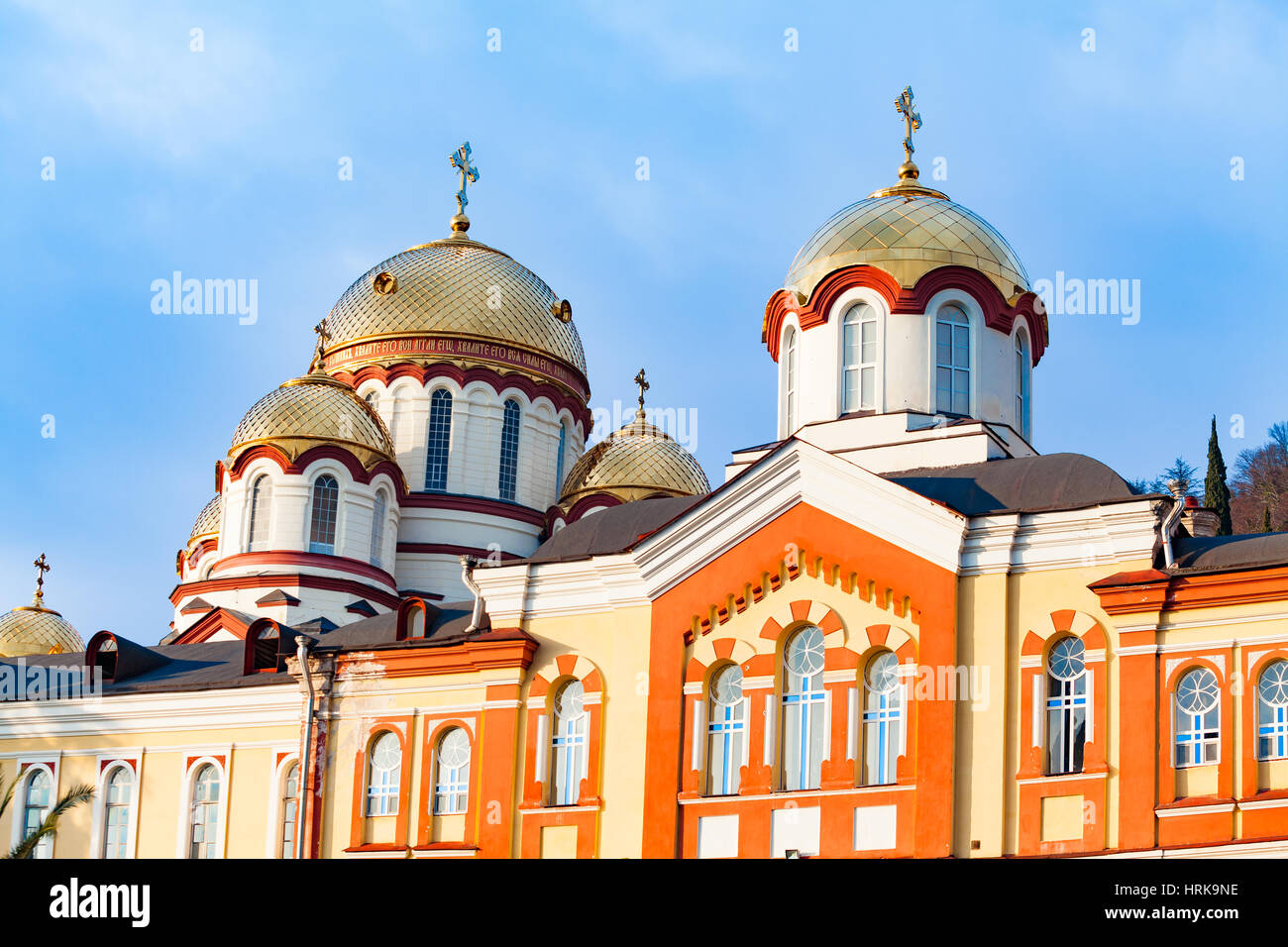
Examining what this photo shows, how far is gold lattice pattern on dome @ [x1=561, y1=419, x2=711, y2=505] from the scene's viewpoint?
40.8 metres

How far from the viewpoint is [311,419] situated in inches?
1476

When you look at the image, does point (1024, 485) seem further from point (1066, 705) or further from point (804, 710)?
point (804, 710)

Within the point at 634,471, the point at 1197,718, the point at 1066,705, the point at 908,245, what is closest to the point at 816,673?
the point at 1066,705

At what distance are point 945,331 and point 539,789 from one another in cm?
875

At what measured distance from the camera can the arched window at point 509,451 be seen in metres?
40.8

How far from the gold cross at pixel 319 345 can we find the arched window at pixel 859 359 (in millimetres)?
15737

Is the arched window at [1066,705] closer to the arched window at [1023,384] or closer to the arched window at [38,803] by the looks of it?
the arched window at [1023,384]

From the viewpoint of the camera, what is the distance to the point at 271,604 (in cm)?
3634

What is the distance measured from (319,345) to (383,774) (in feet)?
54.1

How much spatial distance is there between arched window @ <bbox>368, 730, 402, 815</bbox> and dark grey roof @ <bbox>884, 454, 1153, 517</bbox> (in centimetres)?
770

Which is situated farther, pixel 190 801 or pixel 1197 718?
pixel 190 801

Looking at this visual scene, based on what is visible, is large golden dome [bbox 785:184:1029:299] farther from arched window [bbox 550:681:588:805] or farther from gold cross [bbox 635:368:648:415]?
gold cross [bbox 635:368:648:415]

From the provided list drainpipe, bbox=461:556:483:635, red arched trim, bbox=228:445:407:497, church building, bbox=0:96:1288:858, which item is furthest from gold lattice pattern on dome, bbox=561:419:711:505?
drainpipe, bbox=461:556:483:635
